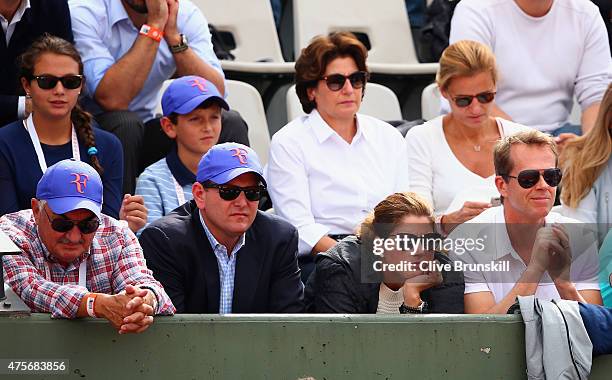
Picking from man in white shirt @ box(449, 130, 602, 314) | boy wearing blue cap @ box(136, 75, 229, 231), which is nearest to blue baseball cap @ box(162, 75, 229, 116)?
boy wearing blue cap @ box(136, 75, 229, 231)

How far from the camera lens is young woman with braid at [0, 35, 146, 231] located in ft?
15.9

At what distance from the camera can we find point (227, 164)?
437cm

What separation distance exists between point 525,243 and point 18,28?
2.46m

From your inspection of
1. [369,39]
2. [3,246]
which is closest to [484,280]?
[3,246]

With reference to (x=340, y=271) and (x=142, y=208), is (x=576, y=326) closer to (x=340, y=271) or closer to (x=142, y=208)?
(x=340, y=271)

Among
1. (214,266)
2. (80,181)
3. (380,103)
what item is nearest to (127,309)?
(80,181)

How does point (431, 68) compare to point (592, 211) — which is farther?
point (431, 68)

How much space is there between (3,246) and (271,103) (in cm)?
325

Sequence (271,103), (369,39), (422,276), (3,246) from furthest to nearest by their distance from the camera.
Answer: (369,39), (271,103), (422,276), (3,246)

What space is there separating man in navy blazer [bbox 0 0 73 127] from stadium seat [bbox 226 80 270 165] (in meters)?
1.17

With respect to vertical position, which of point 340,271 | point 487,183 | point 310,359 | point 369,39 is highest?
point 369,39

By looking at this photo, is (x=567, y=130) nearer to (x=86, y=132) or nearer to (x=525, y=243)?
(x=525, y=243)

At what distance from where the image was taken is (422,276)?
434 centimetres

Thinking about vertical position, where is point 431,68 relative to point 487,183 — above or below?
above
